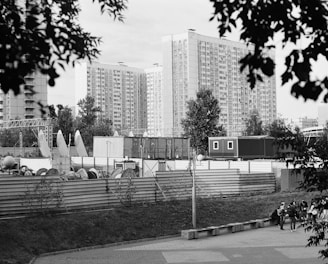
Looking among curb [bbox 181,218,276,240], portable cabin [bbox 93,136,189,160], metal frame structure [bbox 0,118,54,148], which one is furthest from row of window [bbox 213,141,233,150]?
curb [bbox 181,218,276,240]

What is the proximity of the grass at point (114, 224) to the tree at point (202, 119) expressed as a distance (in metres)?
34.4

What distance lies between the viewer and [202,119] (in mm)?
66688

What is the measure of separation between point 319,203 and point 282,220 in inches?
729

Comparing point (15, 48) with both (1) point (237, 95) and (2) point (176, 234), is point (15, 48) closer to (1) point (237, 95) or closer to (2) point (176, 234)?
(2) point (176, 234)

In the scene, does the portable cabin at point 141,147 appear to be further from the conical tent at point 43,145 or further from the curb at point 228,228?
the curb at point 228,228

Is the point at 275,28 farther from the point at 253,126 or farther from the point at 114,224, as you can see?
the point at 253,126

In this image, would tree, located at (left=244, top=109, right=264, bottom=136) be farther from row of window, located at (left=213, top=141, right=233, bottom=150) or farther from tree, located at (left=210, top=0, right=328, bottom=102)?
tree, located at (left=210, top=0, right=328, bottom=102)

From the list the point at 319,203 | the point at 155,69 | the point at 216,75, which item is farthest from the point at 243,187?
the point at 155,69

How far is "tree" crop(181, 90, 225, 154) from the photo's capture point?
66.6 m

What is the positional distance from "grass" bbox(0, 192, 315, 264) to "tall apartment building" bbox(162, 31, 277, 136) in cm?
7124

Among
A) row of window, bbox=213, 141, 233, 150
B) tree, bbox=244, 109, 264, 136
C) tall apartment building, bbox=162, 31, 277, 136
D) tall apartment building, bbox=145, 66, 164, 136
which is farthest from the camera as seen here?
tall apartment building, bbox=145, 66, 164, 136

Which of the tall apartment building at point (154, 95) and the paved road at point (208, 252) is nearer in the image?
the paved road at point (208, 252)

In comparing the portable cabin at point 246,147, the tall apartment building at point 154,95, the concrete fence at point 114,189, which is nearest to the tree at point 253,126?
the portable cabin at point 246,147

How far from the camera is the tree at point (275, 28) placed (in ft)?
15.6
